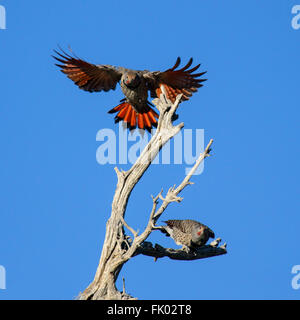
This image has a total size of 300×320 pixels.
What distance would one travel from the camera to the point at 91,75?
492 inches

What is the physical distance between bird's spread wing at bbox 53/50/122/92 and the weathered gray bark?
1.93 metres

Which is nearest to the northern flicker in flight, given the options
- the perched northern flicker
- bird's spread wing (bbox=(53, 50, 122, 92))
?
bird's spread wing (bbox=(53, 50, 122, 92))

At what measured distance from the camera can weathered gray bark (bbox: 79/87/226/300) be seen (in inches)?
383

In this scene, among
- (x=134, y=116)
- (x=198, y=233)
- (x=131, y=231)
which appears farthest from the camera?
(x=134, y=116)

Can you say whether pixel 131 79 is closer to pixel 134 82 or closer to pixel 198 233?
pixel 134 82

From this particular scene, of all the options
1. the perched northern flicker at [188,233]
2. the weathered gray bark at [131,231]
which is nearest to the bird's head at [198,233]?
the perched northern flicker at [188,233]

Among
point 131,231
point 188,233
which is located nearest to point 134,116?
point 188,233

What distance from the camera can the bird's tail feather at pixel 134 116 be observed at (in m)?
12.8

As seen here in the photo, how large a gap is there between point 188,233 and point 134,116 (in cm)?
322

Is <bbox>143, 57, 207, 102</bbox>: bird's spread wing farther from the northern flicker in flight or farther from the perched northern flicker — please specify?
the perched northern flicker
